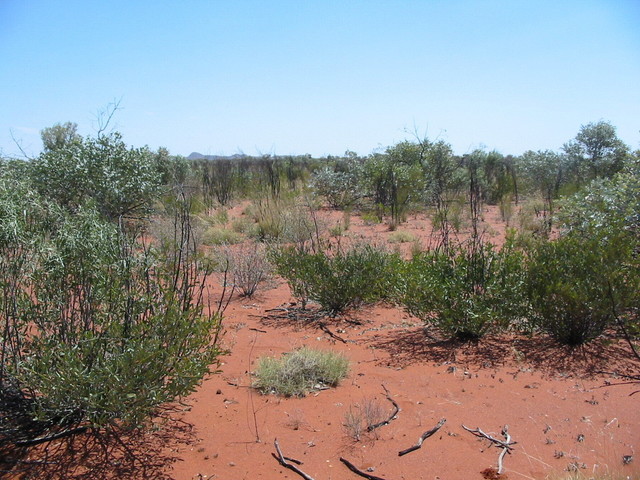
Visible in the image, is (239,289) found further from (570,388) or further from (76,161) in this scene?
(570,388)

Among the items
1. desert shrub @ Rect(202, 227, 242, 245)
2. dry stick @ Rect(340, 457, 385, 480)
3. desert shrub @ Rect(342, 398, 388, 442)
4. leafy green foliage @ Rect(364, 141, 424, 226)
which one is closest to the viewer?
dry stick @ Rect(340, 457, 385, 480)

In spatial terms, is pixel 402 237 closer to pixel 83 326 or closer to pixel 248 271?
pixel 248 271

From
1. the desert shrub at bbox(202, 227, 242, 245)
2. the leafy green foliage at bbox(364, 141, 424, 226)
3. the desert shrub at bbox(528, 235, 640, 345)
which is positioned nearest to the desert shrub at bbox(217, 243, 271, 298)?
the desert shrub at bbox(202, 227, 242, 245)

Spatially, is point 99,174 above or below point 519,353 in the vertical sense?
above

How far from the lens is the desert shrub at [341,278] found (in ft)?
21.7

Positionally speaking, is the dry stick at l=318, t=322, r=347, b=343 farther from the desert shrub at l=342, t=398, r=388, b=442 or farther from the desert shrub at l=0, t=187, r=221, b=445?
the desert shrub at l=0, t=187, r=221, b=445

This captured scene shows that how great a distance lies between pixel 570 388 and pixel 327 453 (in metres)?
2.21

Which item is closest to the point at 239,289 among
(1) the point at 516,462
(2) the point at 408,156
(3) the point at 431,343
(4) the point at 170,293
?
(3) the point at 431,343

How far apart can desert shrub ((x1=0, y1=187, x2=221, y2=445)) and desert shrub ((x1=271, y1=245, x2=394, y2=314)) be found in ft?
10.8

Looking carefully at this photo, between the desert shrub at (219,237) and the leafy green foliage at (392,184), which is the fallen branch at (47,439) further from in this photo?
the leafy green foliage at (392,184)

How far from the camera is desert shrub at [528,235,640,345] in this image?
4664 mm

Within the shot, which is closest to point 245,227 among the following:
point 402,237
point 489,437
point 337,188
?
point 402,237

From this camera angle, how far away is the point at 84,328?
326 cm

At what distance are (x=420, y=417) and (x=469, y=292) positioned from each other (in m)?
1.78
